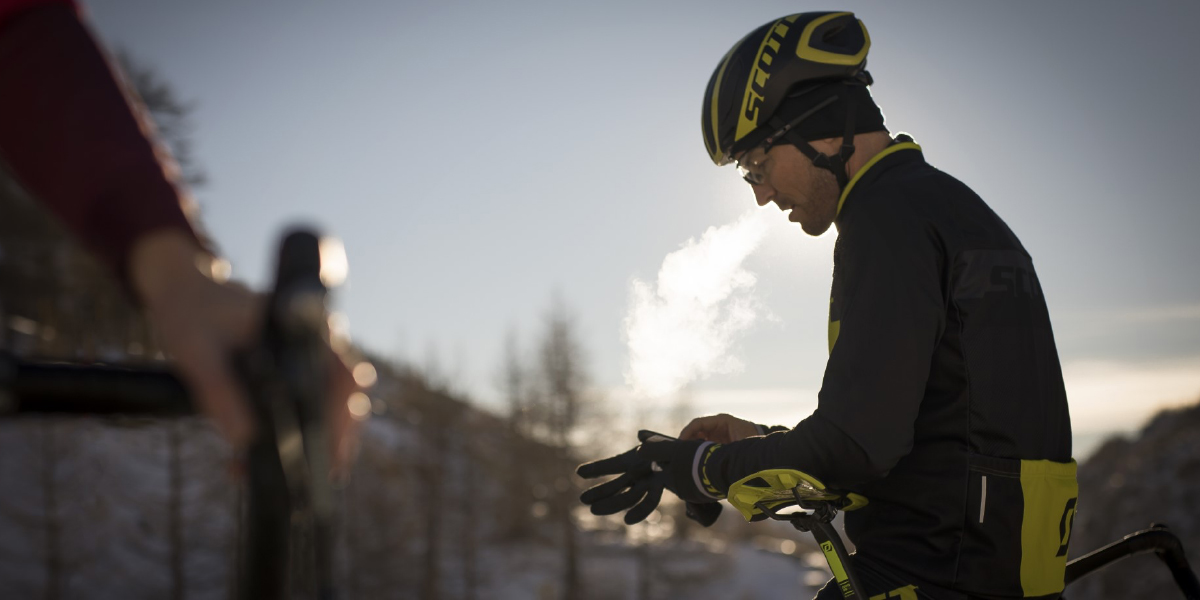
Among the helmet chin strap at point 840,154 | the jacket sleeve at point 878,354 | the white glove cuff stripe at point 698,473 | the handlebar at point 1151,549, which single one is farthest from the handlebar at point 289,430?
the handlebar at point 1151,549

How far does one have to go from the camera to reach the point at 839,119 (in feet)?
10.7

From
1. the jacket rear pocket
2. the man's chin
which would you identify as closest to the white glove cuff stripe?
the jacket rear pocket

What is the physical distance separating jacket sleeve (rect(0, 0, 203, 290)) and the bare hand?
2878 mm

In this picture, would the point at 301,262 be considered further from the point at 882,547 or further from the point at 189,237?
the point at 882,547

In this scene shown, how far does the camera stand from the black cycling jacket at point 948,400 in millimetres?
2529

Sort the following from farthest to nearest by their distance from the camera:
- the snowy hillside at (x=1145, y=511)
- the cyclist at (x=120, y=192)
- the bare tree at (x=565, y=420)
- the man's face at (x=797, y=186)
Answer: the bare tree at (x=565, y=420) < the snowy hillside at (x=1145, y=511) < the man's face at (x=797, y=186) < the cyclist at (x=120, y=192)

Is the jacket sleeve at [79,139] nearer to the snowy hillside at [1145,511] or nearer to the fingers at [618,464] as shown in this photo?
the fingers at [618,464]

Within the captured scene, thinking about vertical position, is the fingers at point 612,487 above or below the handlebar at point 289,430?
below

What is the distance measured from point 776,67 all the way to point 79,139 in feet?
9.69

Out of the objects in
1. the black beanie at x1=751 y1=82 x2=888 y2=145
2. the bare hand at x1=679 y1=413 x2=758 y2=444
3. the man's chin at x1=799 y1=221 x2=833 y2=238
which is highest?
the black beanie at x1=751 y1=82 x2=888 y2=145

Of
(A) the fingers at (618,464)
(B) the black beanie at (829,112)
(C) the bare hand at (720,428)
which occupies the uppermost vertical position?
(B) the black beanie at (829,112)

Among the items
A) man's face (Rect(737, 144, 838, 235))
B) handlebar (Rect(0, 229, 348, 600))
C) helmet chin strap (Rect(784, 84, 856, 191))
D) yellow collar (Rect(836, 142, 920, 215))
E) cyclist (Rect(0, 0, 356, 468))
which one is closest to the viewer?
handlebar (Rect(0, 229, 348, 600))

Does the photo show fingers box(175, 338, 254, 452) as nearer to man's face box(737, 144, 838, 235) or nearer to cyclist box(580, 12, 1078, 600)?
cyclist box(580, 12, 1078, 600)

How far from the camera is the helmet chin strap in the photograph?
3.18 metres
